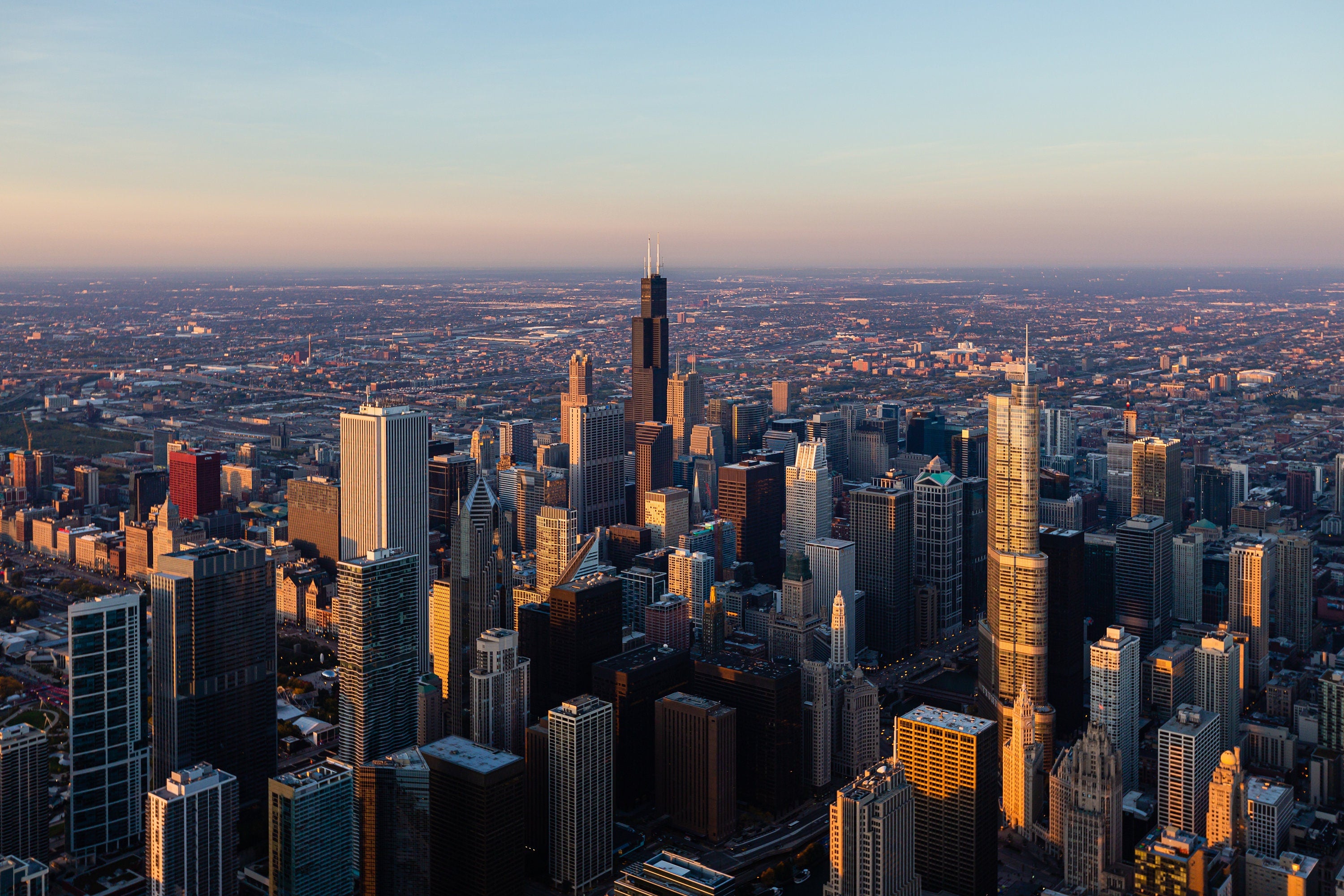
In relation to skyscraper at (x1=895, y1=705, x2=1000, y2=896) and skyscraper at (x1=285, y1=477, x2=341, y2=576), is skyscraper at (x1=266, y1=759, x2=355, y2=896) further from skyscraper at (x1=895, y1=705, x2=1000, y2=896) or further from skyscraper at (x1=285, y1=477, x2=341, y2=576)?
skyscraper at (x1=285, y1=477, x2=341, y2=576)

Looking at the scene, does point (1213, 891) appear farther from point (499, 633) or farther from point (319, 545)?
point (319, 545)

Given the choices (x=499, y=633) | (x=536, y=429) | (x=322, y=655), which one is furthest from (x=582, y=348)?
(x=499, y=633)

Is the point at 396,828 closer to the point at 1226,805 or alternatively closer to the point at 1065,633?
the point at 1226,805

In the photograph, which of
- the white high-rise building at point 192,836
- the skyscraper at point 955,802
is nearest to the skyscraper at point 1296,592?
the skyscraper at point 955,802

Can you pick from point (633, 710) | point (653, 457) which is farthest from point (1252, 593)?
point (653, 457)

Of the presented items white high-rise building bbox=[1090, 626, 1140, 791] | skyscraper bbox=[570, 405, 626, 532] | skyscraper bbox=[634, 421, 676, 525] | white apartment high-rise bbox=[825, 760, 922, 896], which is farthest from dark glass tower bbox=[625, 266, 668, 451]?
white apartment high-rise bbox=[825, 760, 922, 896]

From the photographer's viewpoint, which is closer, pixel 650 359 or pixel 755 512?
pixel 755 512
